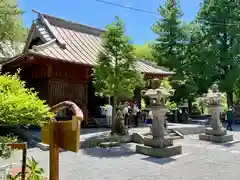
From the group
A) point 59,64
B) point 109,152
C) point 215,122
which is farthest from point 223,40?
point 109,152

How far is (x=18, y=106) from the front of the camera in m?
2.53

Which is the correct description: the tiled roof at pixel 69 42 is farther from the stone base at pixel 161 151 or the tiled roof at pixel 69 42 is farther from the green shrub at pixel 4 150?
the green shrub at pixel 4 150

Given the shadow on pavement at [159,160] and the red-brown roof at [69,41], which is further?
the red-brown roof at [69,41]

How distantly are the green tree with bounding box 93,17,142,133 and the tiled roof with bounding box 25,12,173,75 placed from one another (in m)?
2.72

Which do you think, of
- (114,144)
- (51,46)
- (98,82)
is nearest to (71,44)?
(51,46)

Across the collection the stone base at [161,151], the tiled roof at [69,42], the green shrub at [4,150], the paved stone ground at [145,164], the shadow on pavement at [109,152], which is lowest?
the paved stone ground at [145,164]

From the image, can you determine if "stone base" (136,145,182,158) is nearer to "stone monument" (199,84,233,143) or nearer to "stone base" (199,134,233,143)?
"stone base" (199,134,233,143)

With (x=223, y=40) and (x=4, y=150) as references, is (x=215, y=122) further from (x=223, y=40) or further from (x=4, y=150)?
(x=223, y=40)

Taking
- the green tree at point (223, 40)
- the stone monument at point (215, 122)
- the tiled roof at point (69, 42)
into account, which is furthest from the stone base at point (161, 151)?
the green tree at point (223, 40)

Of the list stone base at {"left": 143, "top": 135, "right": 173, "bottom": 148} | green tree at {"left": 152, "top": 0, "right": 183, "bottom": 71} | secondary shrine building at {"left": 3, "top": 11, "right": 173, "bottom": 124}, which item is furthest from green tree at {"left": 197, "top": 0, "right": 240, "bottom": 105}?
stone base at {"left": 143, "top": 135, "right": 173, "bottom": 148}

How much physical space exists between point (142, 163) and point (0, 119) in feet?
20.4

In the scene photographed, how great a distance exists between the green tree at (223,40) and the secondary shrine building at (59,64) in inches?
287

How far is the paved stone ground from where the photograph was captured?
666 centimetres

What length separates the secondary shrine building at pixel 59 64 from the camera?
13.6m
